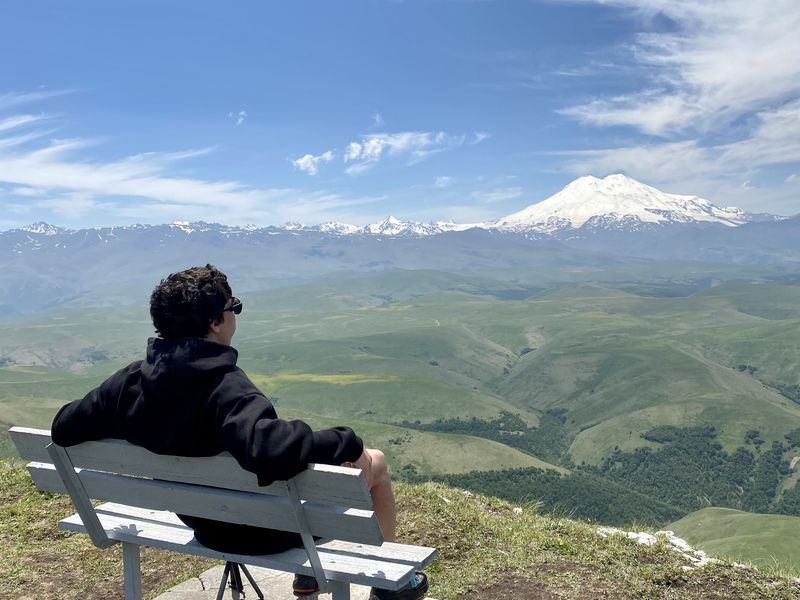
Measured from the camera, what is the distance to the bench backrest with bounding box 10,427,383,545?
→ 162 inches

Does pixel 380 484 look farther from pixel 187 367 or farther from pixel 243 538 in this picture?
pixel 187 367

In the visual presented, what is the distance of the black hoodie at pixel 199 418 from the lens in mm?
4020

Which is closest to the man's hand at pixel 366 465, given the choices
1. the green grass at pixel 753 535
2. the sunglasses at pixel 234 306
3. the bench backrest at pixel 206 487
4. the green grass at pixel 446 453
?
the bench backrest at pixel 206 487

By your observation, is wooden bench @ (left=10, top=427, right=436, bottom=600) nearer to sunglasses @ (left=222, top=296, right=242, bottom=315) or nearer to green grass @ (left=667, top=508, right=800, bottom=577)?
sunglasses @ (left=222, top=296, right=242, bottom=315)

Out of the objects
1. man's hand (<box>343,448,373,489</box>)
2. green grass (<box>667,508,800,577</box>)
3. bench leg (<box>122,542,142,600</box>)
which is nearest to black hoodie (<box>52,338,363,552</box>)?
man's hand (<box>343,448,373,489</box>)

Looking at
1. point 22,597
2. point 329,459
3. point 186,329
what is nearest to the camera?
point 329,459

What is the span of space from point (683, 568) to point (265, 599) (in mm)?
5640

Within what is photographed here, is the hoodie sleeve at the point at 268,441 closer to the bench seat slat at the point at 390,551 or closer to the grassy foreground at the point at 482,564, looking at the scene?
the bench seat slat at the point at 390,551

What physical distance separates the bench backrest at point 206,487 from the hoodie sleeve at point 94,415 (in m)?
Answer: 0.12

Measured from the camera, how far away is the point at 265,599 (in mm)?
6898

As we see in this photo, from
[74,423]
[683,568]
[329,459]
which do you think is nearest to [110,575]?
[74,423]

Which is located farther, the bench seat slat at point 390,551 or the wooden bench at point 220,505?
the bench seat slat at point 390,551

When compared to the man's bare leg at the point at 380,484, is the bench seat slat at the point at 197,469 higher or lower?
higher

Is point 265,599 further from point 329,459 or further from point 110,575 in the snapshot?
point 329,459
